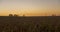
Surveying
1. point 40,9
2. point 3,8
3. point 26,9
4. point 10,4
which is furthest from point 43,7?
point 3,8

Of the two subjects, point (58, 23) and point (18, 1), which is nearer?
point (58, 23)

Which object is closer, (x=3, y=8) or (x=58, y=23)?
(x=58, y=23)

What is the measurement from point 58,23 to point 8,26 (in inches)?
20.4

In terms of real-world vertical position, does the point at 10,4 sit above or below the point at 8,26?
→ above

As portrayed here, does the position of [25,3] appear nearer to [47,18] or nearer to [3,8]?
[3,8]

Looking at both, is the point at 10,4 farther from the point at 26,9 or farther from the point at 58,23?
the point at 58,23

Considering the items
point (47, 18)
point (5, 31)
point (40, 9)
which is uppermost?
point (40, 9)

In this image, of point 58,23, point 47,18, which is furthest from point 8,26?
point 58,23

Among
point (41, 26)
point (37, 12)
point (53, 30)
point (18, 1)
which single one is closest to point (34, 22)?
point (41, 26)

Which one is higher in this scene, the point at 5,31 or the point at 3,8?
the point at 3,8

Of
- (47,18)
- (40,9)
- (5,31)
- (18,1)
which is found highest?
(18,1)

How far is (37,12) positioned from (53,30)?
21.6 inches

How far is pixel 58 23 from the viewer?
103 centimetres

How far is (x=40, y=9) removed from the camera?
1.51 meters
